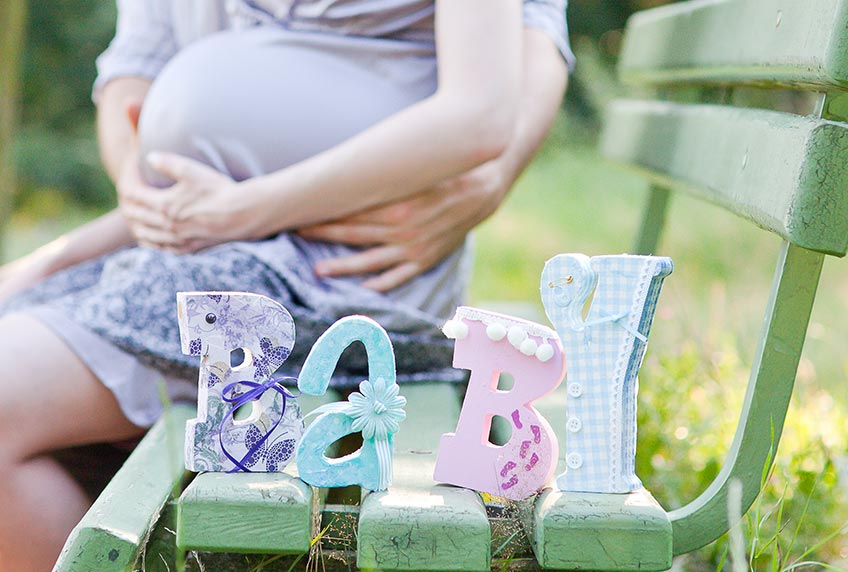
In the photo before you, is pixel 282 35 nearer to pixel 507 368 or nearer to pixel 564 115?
pixel 507 368

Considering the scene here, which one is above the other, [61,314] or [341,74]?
[341,74]

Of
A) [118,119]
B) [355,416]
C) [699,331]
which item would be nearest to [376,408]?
[355,416]

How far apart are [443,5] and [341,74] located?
0.22m

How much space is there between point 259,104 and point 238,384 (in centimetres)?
60

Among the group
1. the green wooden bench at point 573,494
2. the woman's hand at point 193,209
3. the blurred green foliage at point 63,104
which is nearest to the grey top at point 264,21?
the woman's hand at point 193,209

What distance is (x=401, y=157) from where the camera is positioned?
Result: 1.43 metres

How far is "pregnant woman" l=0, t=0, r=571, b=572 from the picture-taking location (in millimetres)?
1339

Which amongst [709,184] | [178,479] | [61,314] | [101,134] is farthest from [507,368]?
[101,134]

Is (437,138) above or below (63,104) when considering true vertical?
above

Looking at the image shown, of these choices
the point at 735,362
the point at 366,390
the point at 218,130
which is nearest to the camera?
the point at 366,390

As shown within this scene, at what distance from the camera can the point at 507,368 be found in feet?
3.47

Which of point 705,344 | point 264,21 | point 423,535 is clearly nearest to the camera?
point 423,535

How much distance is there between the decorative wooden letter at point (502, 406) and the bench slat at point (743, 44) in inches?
15.3

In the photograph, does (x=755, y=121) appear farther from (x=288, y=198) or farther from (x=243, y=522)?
(x=243, y=522)
